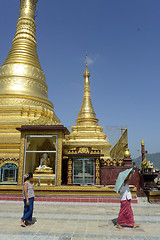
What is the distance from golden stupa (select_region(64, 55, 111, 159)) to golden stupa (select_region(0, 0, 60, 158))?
2642 mm

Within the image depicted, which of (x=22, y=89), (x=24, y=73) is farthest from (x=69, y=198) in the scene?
(x=24, y=73)

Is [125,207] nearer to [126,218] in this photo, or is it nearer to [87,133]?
[126,218]

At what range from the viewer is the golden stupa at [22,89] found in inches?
668

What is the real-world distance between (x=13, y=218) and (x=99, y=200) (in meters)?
4.85

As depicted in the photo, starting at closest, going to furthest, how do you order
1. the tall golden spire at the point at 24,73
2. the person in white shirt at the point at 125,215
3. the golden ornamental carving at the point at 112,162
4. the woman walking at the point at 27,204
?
→ the person in white shirt at the point at 125,215 → the woman walking at the point at 27,204 → the golden ornamental carving at the point at 112,162 → the tall golden spire at the point at 24,73

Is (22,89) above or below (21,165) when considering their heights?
above

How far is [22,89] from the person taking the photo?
2027 centimetres

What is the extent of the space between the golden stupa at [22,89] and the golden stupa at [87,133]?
264cm

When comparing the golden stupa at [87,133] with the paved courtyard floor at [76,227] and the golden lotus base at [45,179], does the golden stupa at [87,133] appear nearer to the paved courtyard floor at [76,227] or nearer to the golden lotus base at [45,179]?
the golden lotus base at [45,179]

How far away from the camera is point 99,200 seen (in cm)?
1032

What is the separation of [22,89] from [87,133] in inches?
298

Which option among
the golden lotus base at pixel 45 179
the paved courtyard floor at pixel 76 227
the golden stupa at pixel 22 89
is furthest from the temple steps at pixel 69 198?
the golden stupa at pixel 22 89

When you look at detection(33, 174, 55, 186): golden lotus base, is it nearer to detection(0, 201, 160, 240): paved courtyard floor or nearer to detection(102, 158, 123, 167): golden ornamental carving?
detection(102, 158, 123, 167): golden ornamental carving

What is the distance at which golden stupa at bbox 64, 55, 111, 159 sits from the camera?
18156mm
